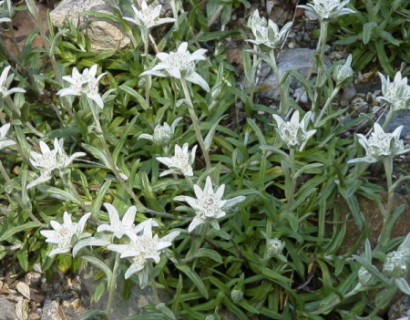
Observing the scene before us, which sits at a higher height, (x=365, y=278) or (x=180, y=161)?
(x=180, y=161)

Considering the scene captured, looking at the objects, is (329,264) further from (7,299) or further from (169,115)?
(7,299)

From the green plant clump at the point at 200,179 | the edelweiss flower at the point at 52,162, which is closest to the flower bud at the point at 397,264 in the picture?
the green plant clump at the point at 200,179

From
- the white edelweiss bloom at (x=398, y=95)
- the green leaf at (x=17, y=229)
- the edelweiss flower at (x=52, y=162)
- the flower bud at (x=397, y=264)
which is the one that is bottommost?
the green leaf at (x=17, y=229)

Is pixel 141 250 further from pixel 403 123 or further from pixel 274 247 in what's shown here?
pixel 403 123

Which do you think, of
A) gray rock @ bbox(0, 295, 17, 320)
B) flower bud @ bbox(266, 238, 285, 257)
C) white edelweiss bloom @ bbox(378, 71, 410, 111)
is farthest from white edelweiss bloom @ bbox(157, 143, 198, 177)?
gray rock @ bbox(0, 295, 17, 320)

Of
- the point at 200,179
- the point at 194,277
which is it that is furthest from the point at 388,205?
the point at 194,277

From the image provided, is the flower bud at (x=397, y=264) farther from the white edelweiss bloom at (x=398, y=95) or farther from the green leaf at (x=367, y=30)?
the green leaf at (x=367, y=30)

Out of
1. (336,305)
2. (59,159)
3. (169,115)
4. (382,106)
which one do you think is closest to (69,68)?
(169,115)

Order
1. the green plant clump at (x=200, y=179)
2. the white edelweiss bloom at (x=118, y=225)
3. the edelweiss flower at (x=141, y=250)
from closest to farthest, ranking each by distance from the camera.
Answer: the edelweiss flower at (x=141, y=250) → the white edelweiss bloom at (x=118, y=225) → the green plant clump at (x=200, y=179)
